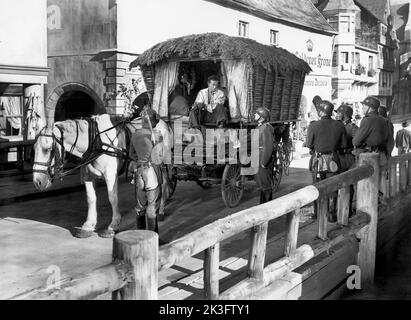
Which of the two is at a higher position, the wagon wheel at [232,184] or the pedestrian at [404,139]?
the pedestrian at [404,139]

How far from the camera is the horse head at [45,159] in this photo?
673cm

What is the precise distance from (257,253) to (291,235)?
0.71 meters

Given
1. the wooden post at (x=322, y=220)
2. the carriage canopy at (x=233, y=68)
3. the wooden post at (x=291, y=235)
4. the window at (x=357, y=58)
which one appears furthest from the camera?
the window at (x=357, y=58)

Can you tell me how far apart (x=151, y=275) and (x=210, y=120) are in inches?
268

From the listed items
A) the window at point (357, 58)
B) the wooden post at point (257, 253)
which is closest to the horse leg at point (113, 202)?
the wooden post at point (257, 253)

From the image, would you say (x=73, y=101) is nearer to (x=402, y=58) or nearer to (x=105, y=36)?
(x=105, y=36)

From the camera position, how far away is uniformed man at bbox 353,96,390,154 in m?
8.12

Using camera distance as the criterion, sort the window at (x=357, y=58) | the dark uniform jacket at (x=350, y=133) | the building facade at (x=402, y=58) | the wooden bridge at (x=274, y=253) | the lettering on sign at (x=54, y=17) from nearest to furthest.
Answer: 1. the wooden bridge at (x=274, y=253)
2. the dark uniform jacket at (x=350, y=133)
3. the lettering on sign at (x=54, y=17)
4. the window at (x=357, y=58)
5. the building facade at (x=402, y=58)

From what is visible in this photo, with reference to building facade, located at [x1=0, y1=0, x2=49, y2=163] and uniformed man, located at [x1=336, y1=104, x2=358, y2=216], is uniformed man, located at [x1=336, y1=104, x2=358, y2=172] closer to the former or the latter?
uniformed man, located at [x1=336, y1=104, x2=358, y2=216]

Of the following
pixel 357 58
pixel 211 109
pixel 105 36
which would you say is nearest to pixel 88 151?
pixel 211 109

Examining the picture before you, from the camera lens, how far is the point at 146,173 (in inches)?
252

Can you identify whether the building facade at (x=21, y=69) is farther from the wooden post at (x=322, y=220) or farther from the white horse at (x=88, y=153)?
the wooden post at (x=322, y=220)

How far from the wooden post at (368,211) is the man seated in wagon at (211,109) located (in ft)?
10.9
